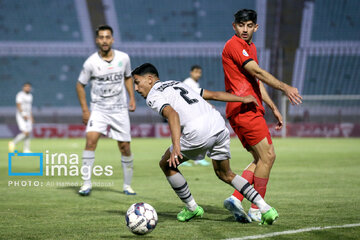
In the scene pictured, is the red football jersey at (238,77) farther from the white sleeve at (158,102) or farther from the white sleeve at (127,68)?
the white sleeve at (127,68)

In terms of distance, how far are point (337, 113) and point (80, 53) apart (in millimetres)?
15121

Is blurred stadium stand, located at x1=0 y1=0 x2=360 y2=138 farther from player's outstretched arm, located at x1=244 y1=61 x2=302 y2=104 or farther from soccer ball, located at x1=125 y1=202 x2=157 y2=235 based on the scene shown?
soccer ball, located at x1=125 y1=202 x2=157 y2=235

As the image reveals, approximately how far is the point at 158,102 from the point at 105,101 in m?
3.37

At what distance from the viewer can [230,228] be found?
16.7 ft

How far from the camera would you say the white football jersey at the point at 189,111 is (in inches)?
205

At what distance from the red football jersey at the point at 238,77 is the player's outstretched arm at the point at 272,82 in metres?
0.12

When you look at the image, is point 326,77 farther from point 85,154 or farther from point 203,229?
point 203,229

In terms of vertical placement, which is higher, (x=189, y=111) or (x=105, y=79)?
(x=189, y=111)

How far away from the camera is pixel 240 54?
5449 mm


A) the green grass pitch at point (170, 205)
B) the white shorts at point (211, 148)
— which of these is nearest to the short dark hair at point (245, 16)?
the white shorts at point (211, 148)

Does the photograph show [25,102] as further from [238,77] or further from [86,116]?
[238,77]

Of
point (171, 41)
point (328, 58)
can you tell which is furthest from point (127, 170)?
point (328, 58)

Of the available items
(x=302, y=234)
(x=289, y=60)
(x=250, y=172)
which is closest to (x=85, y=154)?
(x=250, y=172)

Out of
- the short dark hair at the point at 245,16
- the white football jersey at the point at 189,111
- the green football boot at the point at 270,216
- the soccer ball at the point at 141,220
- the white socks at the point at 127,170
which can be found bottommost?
the white socks at the point at 127,170
